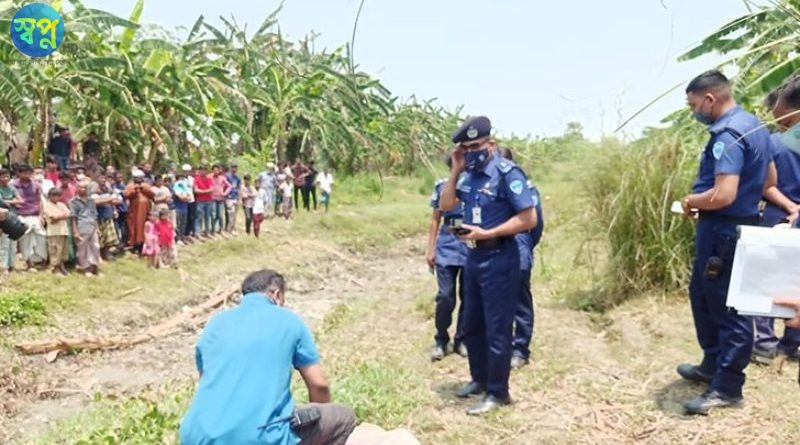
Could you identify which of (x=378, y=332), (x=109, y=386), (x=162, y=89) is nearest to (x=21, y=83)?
(x=162, y=89)

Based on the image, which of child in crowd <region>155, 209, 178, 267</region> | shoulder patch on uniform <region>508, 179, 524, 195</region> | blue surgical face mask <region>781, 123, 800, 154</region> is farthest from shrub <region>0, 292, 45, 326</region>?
blue surgical face mask <region>781, 123, 800, 154</region>

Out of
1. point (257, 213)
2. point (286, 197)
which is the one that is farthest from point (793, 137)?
point (286, 197)

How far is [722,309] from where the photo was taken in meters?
4.04

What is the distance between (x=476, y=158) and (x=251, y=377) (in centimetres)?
193

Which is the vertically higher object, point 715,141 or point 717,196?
point 715,141

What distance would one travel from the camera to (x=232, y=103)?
1870cm

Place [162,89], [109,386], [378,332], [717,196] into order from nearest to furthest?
[717,196] → [378,332] → [109,386] → [162,89]

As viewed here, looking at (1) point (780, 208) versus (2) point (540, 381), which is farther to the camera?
(2) point (540, 381)

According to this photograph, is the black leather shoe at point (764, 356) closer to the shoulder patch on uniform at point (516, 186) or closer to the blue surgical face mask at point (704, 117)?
the blue surgical face mask at point (704, 117)

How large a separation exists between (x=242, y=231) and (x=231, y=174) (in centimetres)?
126

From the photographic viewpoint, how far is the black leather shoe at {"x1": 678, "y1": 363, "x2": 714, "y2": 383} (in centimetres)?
455

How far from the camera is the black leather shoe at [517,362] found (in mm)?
5543

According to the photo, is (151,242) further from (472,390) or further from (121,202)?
(472,390)

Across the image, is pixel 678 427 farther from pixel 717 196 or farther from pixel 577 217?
pixel 577 217
